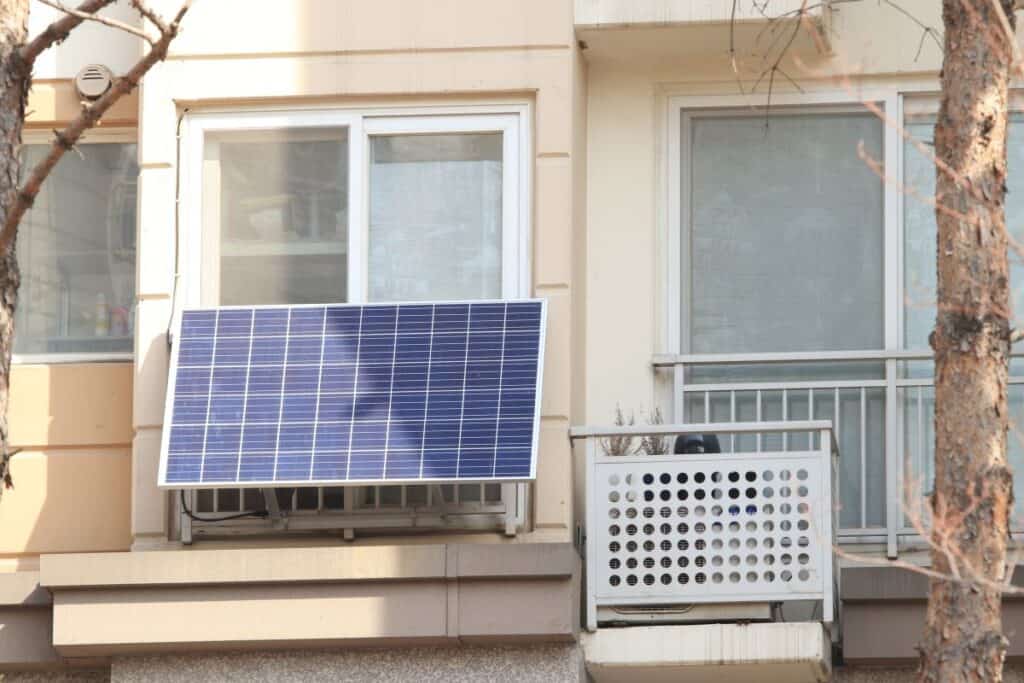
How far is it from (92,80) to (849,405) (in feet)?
15.6

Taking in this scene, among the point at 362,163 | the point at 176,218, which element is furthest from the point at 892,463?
the point at 176,218

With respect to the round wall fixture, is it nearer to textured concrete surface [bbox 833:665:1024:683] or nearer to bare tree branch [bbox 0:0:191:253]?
bare tree branch [bbox 0:0:191:253]

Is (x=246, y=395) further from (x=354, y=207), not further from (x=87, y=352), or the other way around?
(x=87, y=352)

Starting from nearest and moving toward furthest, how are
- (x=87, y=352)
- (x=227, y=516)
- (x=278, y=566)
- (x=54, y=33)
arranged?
(x=54, y=33)
(x=278, y=566)
(x=227, y=516)
(x=87, y=352)

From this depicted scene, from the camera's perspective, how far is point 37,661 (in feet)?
39.6

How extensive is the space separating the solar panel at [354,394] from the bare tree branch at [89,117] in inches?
106

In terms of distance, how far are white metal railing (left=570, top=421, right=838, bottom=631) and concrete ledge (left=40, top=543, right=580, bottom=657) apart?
323mm

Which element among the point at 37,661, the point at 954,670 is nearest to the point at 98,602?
the point at 37,661

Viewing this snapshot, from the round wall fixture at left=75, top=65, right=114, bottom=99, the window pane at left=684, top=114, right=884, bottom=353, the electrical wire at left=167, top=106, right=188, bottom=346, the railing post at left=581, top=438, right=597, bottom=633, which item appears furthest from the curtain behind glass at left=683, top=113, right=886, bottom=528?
the round wall fixture at left=75, top=65, right=114, bottom=99

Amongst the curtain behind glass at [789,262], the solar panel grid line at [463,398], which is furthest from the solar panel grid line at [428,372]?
the curtain behind glass at [789,262]

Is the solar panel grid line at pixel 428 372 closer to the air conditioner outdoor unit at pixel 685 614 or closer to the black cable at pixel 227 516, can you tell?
the black cable at pixel 227 516

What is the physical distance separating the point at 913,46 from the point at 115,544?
5392mm

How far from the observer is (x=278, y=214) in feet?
41.7

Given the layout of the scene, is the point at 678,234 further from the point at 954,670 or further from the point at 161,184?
the point at 954,670
